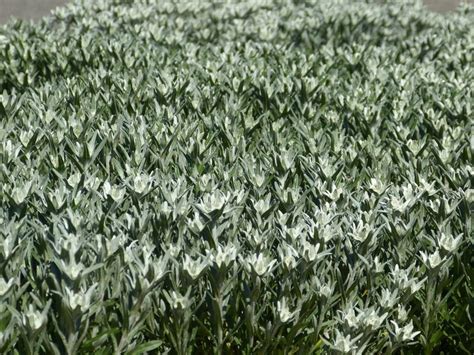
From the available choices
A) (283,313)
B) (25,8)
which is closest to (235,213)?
(283,313)

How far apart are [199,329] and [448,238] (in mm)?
1116

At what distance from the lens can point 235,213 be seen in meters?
3.54

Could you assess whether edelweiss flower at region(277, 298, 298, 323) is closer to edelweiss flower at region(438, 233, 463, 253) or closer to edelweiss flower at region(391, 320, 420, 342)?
edelweiss flower at region(391, 320, 420, 342)

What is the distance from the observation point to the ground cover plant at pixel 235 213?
10.0 ft

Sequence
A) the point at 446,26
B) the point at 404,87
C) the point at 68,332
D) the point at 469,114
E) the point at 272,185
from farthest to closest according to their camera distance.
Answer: the point at 446,26 → the point at 404,87 → the point at 469,114 → the point at 272,185 → the point at 68,332

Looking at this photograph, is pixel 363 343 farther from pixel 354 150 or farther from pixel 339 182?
pixel 354 150

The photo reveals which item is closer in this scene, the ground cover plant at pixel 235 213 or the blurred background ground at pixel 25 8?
the ground cover plant at pixel 235 213

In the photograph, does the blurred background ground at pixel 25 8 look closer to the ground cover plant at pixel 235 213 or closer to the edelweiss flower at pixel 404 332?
the ground cover plant at pixel 235 213

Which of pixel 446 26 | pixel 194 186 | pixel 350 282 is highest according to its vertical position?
pixel 194 186

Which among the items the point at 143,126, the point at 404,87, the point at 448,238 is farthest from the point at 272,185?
the point at 404,87

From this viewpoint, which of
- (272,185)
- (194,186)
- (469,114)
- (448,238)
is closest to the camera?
(448,238)

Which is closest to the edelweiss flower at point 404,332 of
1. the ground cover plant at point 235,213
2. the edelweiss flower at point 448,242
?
the ground cover plant at point 235,213

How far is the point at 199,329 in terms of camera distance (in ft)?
10.7

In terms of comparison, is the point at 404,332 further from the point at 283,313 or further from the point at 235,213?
the point at 235,213
